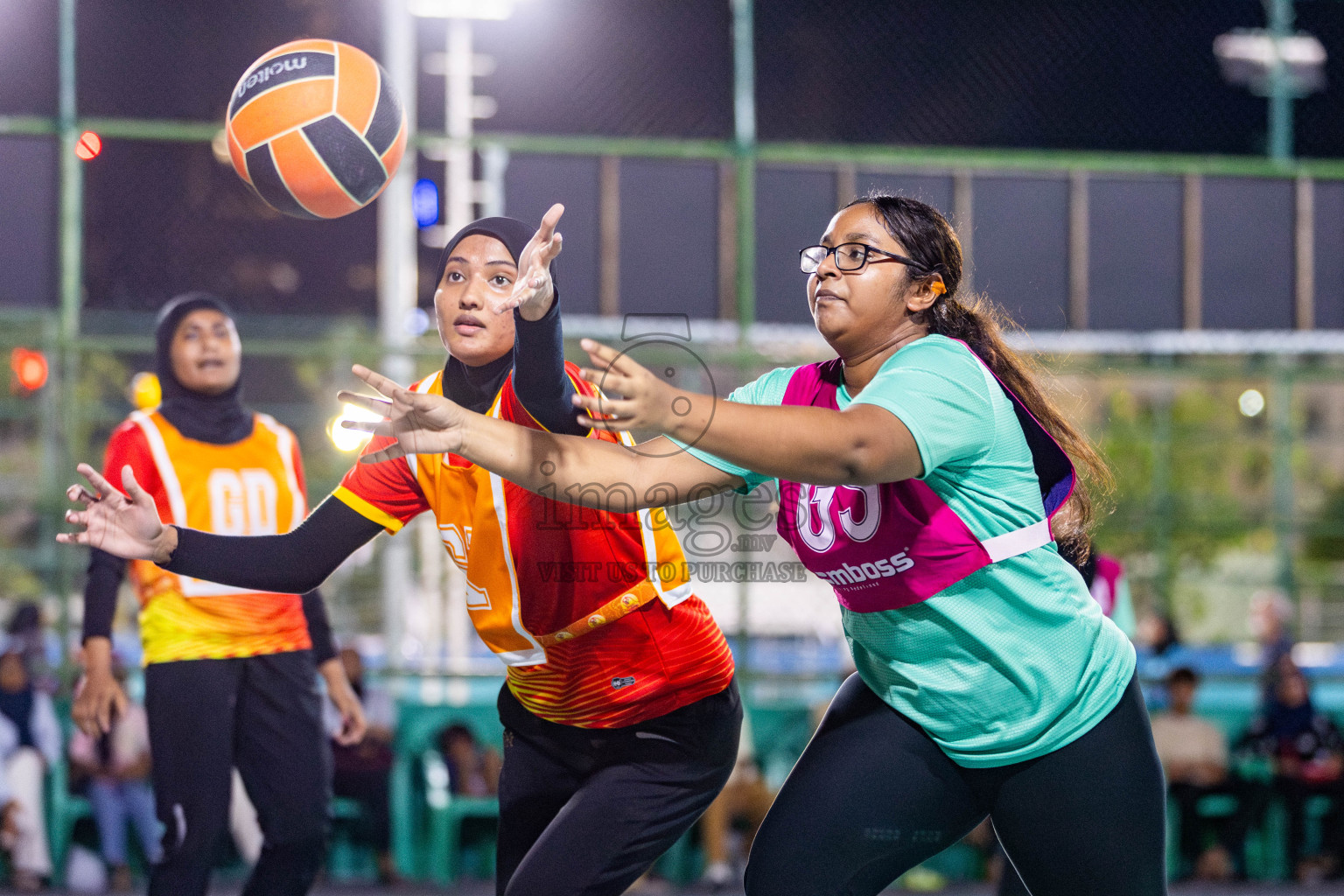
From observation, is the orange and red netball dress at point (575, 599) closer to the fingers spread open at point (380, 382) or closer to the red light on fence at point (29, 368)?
the fingers spread open at point (380, 382)

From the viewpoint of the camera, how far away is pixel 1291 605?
24.2 feet

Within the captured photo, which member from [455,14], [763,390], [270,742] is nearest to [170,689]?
[270,742]

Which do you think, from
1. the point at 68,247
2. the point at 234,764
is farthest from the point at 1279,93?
the point at 68,247

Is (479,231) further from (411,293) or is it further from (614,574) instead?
(411,293)

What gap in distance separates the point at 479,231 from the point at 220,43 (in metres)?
4.64

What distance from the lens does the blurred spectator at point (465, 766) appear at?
6234 millimetres

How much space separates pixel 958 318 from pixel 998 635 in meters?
0.67

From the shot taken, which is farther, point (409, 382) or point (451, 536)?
point (409, 382)

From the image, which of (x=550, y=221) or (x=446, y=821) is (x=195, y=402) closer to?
(x=550, y=221)

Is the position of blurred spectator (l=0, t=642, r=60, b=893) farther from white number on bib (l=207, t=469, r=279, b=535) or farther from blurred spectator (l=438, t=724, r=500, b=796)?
white number on bib (l=207, t=469, r=279, b=535)

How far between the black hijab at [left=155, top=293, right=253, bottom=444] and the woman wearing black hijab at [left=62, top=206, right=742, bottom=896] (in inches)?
52.4

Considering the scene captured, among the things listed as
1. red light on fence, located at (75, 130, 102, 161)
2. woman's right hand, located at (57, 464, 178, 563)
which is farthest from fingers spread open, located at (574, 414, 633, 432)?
red light on fence, located at (75, 130, 102, 161)

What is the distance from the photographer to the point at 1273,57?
693cm

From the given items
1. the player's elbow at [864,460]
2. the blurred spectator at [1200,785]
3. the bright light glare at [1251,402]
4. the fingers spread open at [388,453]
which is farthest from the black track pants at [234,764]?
the bright light glare at [1251,402]
